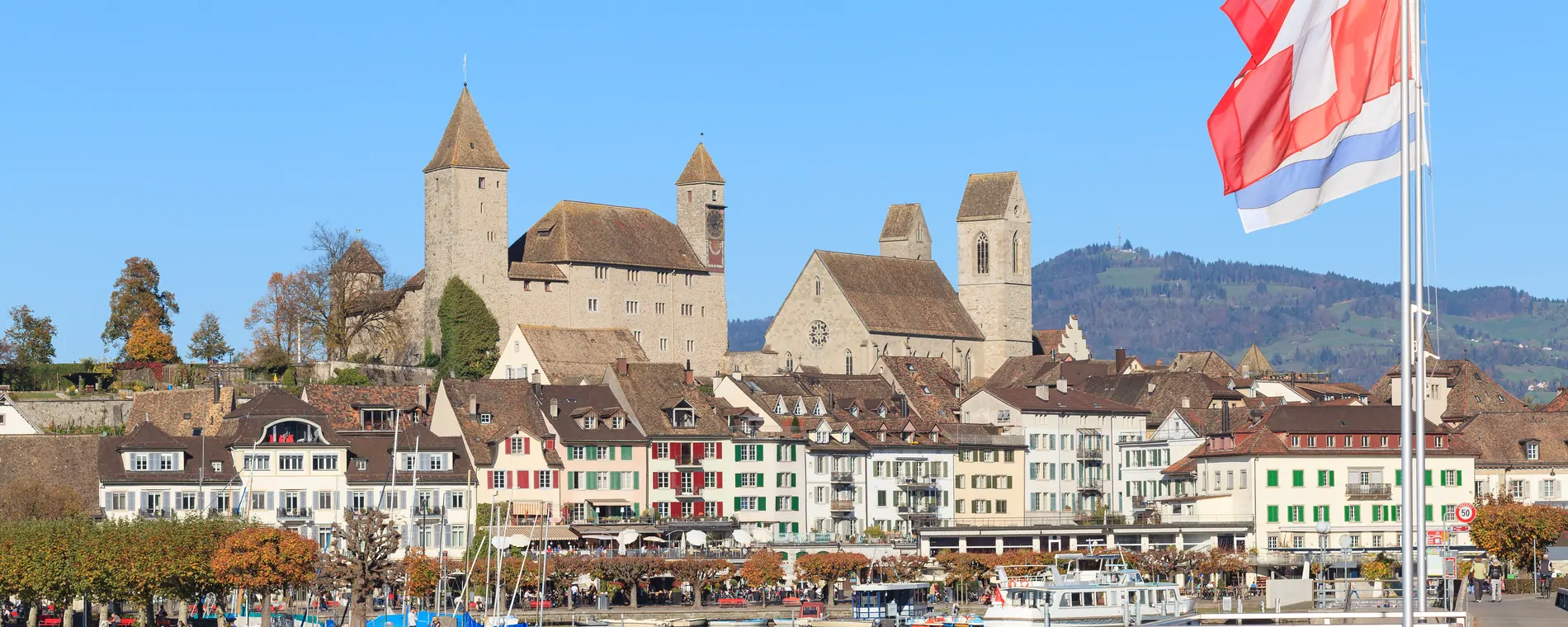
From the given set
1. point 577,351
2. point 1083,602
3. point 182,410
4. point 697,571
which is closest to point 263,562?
point 697,571

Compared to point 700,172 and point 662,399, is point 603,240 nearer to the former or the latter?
point 700,172

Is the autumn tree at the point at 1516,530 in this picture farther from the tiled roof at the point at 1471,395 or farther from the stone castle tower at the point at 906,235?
the stone castle tower at the point at 906,235

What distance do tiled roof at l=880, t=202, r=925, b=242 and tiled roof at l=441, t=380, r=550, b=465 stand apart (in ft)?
250

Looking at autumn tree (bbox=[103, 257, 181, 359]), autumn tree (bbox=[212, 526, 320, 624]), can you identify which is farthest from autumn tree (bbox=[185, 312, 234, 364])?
autumn tree (bbox=[212, 526, 320, 624])

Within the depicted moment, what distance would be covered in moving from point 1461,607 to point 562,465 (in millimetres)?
53446

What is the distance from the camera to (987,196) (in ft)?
614

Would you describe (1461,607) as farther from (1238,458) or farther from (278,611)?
(1238,458)

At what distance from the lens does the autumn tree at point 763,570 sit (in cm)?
9281

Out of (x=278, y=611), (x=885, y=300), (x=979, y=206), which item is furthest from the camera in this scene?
Result: (x=979, y=206)

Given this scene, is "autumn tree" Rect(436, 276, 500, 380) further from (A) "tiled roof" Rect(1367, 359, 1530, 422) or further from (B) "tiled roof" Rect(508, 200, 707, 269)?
(A) "tiled roof" Rect(1367, 359, 1530, 422)

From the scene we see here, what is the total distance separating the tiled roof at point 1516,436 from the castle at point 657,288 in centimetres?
5126

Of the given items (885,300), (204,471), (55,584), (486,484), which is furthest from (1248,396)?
(55,584)

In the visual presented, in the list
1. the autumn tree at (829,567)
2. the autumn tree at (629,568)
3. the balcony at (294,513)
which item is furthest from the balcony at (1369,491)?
the balcony at (294,513)

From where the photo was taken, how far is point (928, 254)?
18725 cm
